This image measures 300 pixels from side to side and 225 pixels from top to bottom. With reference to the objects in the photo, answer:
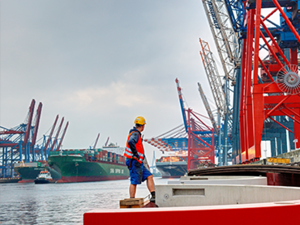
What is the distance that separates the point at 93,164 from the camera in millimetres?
58094

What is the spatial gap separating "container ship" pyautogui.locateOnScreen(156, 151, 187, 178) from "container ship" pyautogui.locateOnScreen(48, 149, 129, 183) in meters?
19.9

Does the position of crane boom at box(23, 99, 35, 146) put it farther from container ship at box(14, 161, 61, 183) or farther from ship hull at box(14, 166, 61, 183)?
ship hull at box(14, 166, 61, 183)

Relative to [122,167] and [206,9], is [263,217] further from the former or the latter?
[122,167]

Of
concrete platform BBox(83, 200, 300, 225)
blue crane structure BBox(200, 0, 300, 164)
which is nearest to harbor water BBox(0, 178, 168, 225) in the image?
concrete platform BBox(83, 200, 300, 225)

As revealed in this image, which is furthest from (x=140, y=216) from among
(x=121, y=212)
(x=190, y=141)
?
(x=190, y=141)

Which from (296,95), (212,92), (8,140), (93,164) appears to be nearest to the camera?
(296,95)

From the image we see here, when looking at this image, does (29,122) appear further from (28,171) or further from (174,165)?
(174,165)

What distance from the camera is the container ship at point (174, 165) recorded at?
281 ft

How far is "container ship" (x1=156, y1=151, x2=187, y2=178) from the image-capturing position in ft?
281

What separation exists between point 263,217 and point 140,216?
63cm

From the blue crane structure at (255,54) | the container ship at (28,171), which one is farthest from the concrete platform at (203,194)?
the container ship at (28,171)

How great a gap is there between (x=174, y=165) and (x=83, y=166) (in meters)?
34.8

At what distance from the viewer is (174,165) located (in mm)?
85750

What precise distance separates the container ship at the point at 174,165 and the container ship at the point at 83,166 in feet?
65.4
